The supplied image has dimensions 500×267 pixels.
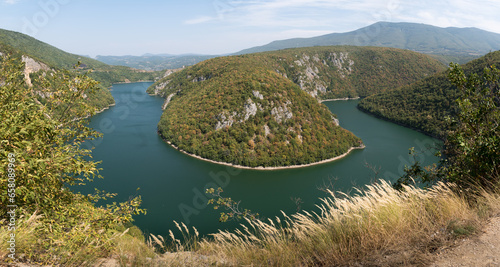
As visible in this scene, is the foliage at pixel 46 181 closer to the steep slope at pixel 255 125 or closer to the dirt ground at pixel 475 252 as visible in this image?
the dirt ground at pixel 475 252

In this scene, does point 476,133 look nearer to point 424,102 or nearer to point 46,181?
point 46,181

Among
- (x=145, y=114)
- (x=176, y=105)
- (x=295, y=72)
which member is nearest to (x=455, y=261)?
(x=176, y=105)

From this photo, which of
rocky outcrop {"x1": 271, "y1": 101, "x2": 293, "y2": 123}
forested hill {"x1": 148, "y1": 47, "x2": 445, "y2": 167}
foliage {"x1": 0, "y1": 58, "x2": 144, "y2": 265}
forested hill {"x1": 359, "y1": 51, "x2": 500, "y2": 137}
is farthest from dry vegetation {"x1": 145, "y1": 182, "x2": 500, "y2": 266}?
forested hill {"x1": 359, "y1": 51, "x2": 500, "y2": 137}

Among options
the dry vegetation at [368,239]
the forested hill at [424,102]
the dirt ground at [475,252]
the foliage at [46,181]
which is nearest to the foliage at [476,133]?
the dry vegetation at [368,239]

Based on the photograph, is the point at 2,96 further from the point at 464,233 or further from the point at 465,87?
the point at 465,87

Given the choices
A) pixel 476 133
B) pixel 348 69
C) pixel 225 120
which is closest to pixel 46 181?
pixel 476 133
